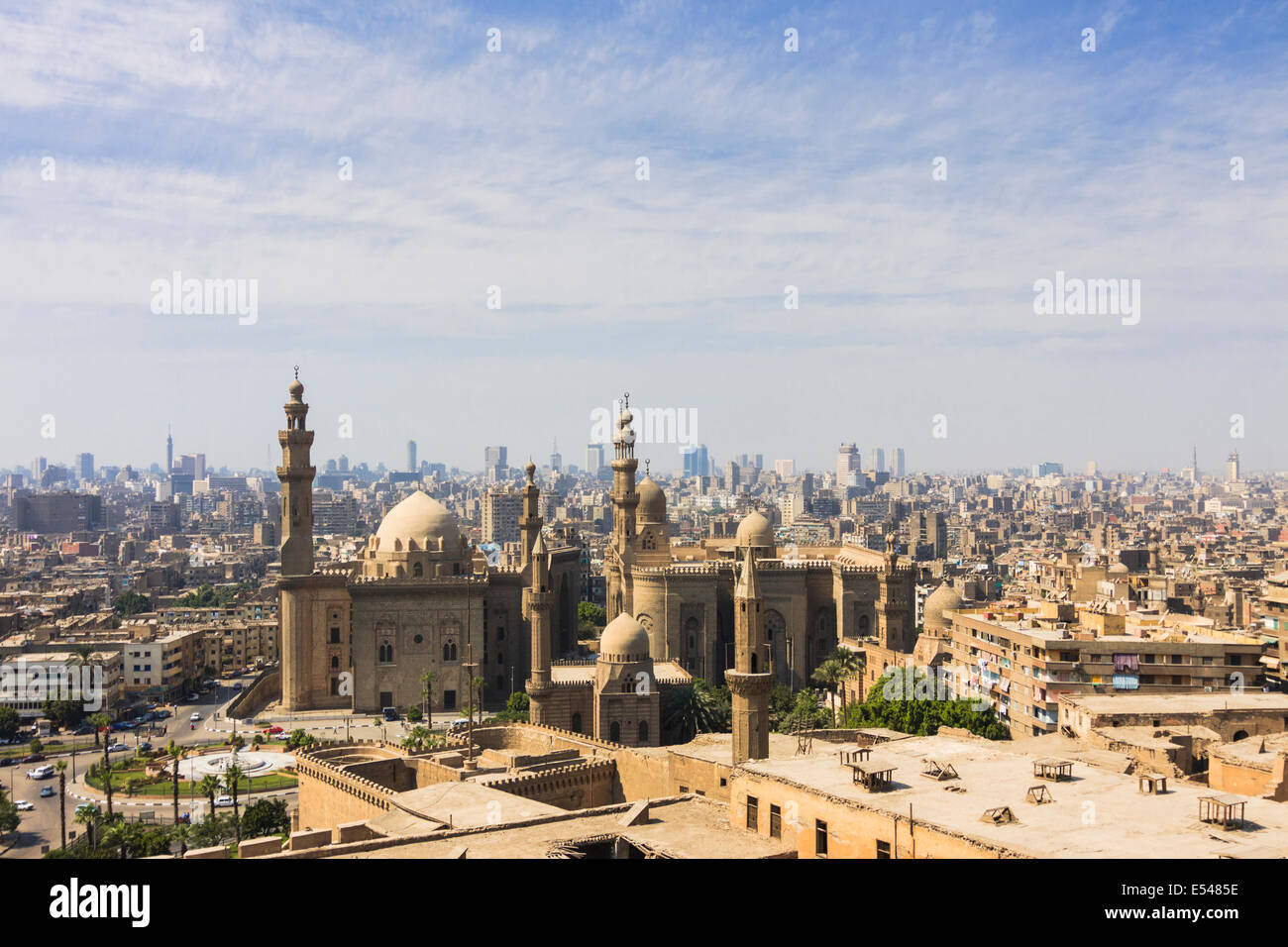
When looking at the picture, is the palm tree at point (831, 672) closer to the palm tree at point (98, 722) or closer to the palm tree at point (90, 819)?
the palm tree at point (90, 819)

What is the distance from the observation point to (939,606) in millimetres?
56250

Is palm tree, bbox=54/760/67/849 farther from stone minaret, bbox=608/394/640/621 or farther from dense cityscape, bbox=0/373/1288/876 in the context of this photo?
stone minaret, bbox=608/394/640/621

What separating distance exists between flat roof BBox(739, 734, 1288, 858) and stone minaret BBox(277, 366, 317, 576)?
109 ft

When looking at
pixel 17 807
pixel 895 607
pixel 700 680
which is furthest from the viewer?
pixel 895 607

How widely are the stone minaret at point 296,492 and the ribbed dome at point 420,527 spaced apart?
3.31 meters

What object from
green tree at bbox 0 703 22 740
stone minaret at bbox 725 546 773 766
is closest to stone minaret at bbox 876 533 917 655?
stone minaret at bbox 725 546 773 766

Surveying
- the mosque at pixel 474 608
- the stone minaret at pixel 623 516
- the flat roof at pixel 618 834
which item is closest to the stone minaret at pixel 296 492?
the mosque at pixel 474 608

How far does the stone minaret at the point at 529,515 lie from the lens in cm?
5491

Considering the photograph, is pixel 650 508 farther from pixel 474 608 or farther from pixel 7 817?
pixel 7 817
